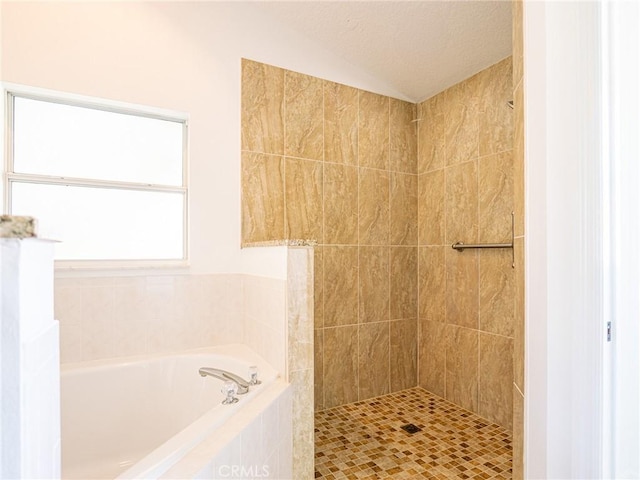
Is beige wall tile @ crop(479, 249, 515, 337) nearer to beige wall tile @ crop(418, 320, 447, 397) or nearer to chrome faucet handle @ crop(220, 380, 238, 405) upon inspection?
beige wall tile @ crop(418, 320, 447, 397)

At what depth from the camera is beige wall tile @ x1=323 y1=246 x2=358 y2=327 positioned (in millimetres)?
2590

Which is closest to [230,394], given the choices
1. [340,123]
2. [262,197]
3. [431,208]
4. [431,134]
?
[262,197]

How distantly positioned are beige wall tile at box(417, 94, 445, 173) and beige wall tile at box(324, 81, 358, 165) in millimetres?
636

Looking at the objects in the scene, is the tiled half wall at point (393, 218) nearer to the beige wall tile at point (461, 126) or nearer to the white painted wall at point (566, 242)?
the beige wall tile at point (461, 126)

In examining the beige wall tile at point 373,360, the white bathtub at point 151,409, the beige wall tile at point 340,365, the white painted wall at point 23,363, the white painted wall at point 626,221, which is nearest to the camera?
the white painted wall at point 23,363

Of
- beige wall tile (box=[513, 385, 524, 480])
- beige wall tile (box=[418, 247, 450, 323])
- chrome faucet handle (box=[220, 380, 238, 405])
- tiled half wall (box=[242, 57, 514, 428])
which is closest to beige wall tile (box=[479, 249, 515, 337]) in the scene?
tiled half wall (box=[242, 57, 514, 428])

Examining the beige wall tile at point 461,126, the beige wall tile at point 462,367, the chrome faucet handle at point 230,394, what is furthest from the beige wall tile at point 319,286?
the beige wall tile at point 461,126

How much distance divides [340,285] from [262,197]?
87 cm

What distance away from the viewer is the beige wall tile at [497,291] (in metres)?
2.28

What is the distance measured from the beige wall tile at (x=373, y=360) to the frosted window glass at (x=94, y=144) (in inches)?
68.7

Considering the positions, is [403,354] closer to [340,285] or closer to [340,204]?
[340,285]

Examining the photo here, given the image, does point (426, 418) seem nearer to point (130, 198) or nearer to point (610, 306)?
point (610, 306)

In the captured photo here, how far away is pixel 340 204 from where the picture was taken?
2.65 m

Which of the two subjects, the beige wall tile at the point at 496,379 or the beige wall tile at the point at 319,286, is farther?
the beige wall tile at the point at 319,286
